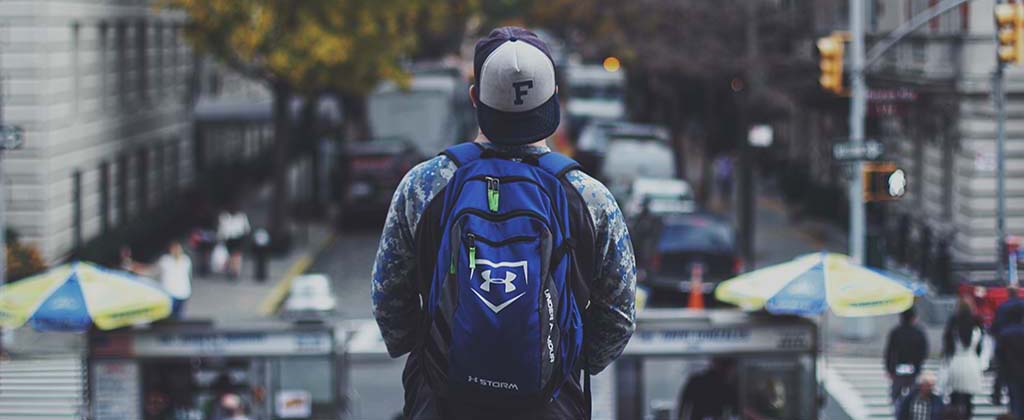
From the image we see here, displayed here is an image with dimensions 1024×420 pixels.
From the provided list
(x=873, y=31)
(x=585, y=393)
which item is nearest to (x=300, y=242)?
(x=873, y=31)

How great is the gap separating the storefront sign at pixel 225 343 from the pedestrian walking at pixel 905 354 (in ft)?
18.2

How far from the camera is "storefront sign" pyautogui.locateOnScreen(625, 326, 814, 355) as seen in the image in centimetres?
1480

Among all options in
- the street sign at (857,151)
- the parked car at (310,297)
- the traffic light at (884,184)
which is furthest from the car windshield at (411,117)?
the parked car at (310,297)

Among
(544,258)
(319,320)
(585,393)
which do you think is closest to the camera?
(544,258)

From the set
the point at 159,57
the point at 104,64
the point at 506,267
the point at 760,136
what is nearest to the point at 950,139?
the point at 760,136

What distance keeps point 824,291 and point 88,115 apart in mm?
20681

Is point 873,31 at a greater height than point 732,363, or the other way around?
point 873,31

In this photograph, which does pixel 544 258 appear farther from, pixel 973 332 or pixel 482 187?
pixel 973 332

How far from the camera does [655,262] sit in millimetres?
27625

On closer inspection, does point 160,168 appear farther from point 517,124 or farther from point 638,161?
point 517,124

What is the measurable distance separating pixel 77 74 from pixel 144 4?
7119 millimetres

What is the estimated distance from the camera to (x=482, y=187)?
425 centimetres

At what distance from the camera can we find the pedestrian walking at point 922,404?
50.2 feet

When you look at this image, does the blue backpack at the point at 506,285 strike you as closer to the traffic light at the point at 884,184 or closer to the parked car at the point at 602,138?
the traffic light at the point at 884,184
